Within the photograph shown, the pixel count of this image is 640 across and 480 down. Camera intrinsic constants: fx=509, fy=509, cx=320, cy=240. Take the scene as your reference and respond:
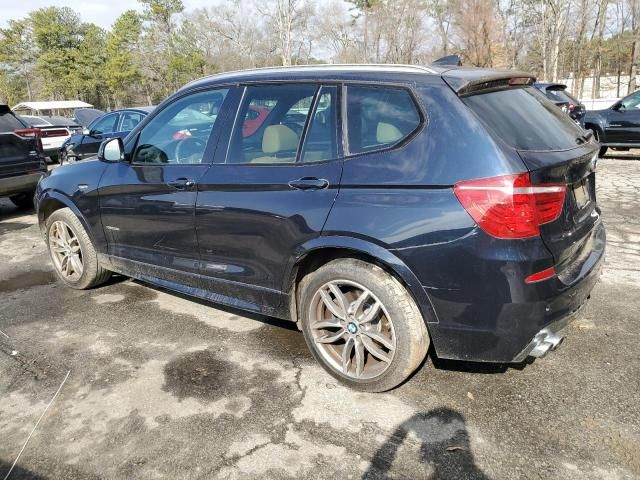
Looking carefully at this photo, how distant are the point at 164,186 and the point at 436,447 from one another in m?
2.45

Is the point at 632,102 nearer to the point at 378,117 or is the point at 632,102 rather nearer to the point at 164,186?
the point at 378,117

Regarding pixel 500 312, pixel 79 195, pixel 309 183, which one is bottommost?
pixel 500 312

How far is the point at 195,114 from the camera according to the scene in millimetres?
3645

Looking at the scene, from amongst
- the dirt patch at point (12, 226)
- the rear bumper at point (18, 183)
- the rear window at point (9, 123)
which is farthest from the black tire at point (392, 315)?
the rear window at point (9, 123)

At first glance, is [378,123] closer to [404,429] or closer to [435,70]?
[435,70]

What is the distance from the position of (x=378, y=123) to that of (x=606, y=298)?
8.42ft

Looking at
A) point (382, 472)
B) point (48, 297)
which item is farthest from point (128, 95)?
point (382, 472)

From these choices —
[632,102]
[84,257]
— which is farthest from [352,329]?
[632,102]

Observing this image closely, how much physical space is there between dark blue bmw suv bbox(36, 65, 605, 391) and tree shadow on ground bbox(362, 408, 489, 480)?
296 mm

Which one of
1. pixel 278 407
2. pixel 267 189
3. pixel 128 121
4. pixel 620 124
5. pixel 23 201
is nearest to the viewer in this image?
pixel 278 407

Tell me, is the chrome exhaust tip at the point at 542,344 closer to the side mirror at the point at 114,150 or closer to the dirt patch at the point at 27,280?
the side mirror at the point at 114,150

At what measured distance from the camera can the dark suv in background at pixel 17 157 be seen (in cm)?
748

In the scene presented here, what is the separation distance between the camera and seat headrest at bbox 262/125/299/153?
121 inches

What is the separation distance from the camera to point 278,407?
2.82 metres
